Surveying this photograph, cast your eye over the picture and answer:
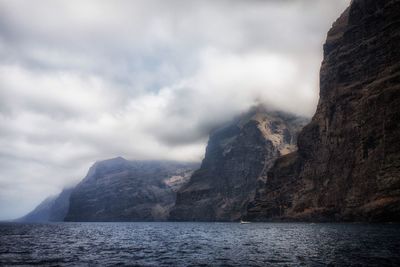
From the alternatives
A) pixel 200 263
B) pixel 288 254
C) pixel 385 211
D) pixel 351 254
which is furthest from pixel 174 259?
pixel 385 211

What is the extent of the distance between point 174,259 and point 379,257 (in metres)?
23.9

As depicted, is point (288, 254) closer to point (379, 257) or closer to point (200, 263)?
point (379, 257)

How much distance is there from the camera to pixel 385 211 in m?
152

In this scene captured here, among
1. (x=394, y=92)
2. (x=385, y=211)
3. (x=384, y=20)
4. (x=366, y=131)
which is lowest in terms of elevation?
(x=385, y=211)

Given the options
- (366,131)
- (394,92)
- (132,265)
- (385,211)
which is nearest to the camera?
(132,265)

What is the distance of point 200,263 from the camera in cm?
4306

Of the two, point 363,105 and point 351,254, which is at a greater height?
point 363,105

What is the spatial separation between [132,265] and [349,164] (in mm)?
176453

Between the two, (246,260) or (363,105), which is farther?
(363,105)

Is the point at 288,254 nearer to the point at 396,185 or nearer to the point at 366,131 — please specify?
the point at 396,185

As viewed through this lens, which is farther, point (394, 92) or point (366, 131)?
point (366, 131)

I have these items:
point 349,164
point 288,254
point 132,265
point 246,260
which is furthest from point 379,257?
point 349,164

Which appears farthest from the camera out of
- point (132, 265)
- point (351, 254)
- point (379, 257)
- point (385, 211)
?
point (385, 211)

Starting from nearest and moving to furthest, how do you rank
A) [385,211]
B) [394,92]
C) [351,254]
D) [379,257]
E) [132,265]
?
[132,265] → [379,257] → [351,254] → [385,211] → [394,92]
